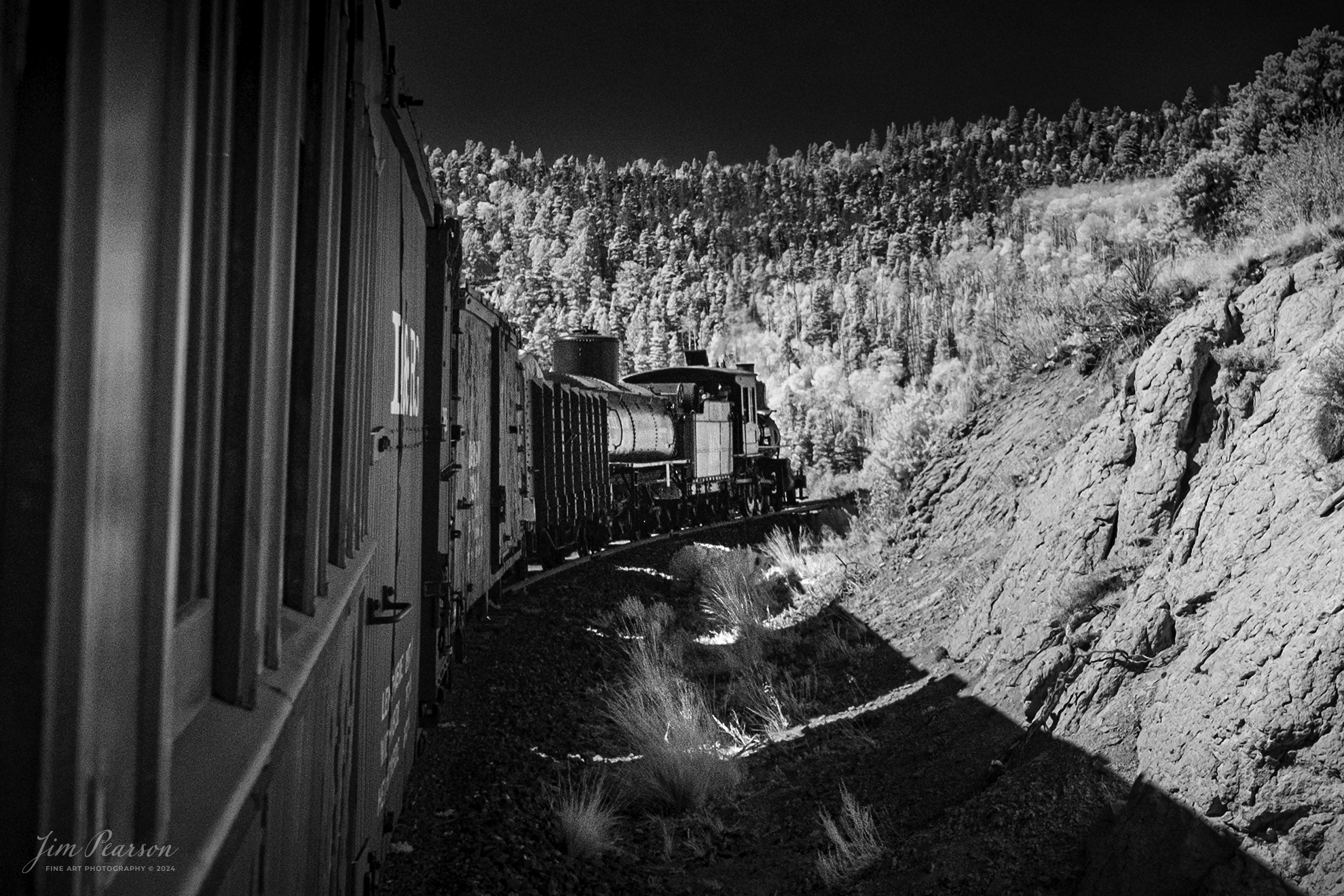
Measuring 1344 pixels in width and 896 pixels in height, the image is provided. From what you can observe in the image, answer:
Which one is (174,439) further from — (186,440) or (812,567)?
(812,567)

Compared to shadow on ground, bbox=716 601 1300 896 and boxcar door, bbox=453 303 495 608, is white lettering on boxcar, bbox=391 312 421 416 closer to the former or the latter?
boxcar door, bbox=453 303 495 608

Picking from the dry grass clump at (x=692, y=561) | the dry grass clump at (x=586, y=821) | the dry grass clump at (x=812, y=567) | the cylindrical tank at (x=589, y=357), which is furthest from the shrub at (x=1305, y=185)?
the cylindrical tank at (x=589, y=357)

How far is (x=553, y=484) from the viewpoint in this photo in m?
12.2

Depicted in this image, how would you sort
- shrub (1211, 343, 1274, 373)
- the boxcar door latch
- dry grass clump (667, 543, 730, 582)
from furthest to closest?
dry grass clump (667, 543, 730, 582)
shrub (1211, 343, 1274, 373)
the boxcar door latch

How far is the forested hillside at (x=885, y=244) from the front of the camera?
531 inches

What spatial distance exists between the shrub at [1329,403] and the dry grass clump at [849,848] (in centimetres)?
303

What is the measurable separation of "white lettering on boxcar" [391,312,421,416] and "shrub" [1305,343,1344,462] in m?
4.60

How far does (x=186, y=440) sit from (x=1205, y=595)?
5000mm

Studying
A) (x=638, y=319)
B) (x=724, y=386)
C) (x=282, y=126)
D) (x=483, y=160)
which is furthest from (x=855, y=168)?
(x=282, y=126)

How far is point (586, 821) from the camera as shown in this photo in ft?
16.0

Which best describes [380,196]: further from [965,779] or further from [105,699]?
[965,779]

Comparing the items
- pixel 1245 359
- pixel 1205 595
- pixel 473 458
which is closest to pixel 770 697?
pixel 473 458

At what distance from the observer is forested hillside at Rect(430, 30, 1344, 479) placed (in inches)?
531

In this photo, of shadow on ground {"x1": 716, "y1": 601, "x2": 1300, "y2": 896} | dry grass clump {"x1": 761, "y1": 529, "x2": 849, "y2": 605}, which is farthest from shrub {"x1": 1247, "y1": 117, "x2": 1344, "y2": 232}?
dry grass clump {"x1": 761, "y1": 529, "x2": 849, "y2": 605}
